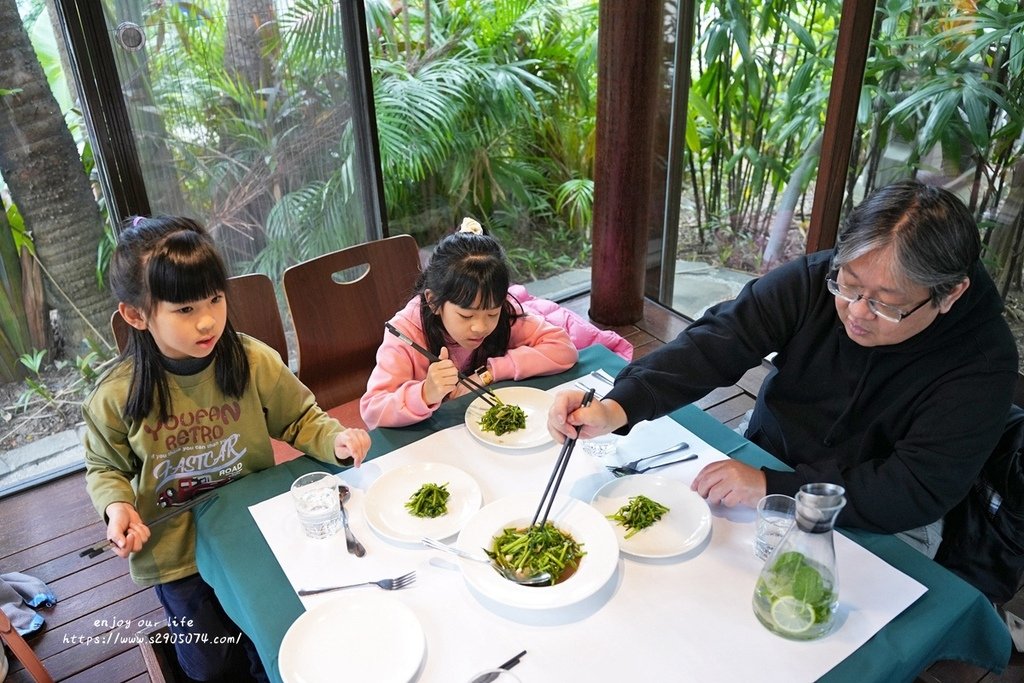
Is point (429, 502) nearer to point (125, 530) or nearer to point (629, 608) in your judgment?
point (629, 608)

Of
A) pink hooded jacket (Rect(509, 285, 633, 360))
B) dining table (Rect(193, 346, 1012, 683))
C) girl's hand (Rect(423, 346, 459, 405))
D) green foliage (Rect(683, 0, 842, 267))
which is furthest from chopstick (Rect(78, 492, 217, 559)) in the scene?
green foliage (Rect(683, 0, 842, 267))

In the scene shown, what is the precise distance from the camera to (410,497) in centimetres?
132

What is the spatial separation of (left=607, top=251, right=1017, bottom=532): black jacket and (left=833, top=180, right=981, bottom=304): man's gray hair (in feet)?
0.40

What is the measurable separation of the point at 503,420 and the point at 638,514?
0.37 meters

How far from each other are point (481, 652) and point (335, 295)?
1.30 m

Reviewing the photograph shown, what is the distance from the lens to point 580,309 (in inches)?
137

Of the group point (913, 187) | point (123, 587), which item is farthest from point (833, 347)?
point (123, 587)

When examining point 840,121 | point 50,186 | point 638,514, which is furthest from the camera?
point 840,121

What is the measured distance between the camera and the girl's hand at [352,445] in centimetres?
139

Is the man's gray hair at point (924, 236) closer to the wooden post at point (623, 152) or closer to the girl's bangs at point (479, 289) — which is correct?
the girl's bangs at point (479, 289)

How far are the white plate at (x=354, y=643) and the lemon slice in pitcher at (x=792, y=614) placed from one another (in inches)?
19.5

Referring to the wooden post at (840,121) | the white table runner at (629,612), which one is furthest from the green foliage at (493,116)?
the white table runner at (629,612)

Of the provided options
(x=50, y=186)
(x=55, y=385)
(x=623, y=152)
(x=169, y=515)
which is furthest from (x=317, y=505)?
(x=623, y=152)

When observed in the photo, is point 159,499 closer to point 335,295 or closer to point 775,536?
point 335,295
